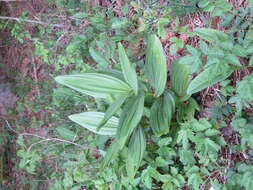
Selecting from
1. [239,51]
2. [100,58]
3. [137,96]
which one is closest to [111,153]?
[137,96]

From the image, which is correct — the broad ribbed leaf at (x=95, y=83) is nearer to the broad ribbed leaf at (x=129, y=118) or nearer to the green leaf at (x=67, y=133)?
the broad ribbed leaf at (x=129, y=118)

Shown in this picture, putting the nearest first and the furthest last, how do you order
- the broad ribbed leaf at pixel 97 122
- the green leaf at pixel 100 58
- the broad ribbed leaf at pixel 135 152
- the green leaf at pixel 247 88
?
the green leaf at pixel 247 88
the broad ribbed leaf at pixel 135 152
the broad ribbed leaf at pixel 97 122
the green leaf at pixel 100 58

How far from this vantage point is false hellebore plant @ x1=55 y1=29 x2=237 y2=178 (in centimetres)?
192

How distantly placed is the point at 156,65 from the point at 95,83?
1.29ft

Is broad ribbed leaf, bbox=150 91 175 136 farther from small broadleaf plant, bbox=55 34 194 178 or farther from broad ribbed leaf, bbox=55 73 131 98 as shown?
broad ribbed leaf, bbox=55 73 131 98

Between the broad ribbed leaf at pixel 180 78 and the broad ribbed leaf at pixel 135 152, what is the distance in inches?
14.2

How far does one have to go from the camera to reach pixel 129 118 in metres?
1.90

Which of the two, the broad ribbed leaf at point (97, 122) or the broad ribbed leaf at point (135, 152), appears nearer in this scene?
the broad ribbed leaf at point (135, 152)

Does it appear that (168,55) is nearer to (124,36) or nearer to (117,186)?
(124,36)

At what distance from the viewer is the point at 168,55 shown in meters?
2.41

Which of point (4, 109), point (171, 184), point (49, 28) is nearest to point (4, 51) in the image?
point (4, 109)

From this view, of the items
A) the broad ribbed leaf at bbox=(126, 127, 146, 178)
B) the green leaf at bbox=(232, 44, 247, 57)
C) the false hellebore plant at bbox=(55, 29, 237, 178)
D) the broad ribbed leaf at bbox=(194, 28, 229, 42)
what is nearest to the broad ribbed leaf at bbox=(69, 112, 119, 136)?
the false hellebore plant at bbox=(55, 29, 237, 178)

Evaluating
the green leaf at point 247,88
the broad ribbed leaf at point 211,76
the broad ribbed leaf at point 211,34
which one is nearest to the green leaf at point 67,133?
the broad ribbed leaf at point 211,76

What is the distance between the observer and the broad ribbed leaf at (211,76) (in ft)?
5.30
